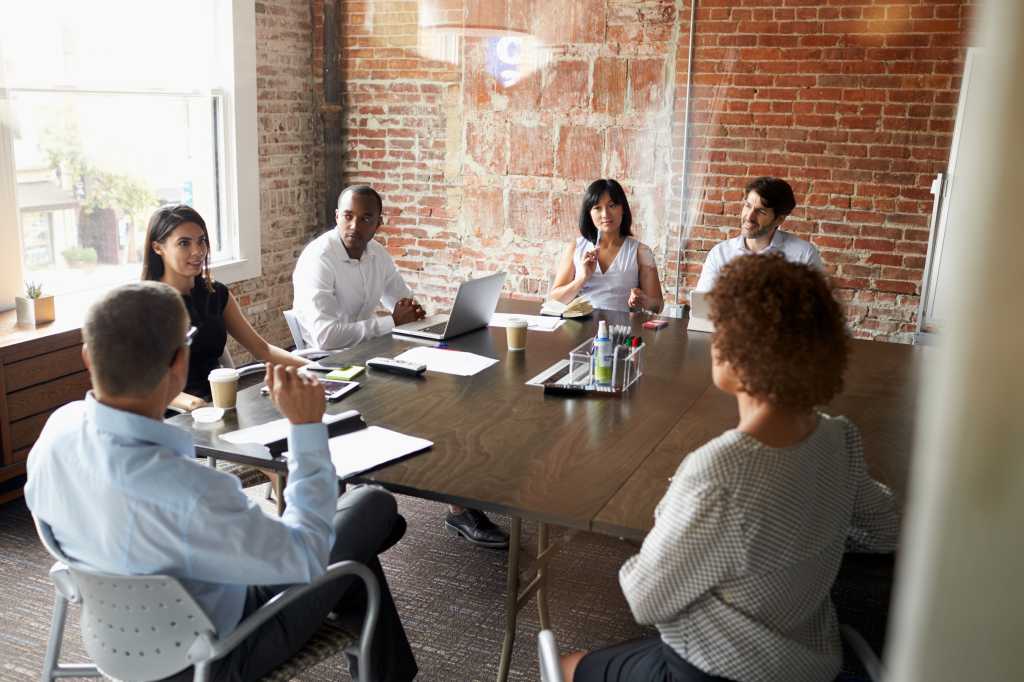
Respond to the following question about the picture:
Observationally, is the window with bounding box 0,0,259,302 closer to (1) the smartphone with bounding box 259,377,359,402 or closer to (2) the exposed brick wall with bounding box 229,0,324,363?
(2) the exposed brick wall with bounding box 229,0,324,363

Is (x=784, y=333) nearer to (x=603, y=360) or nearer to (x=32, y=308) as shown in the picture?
(x=603, y=360)

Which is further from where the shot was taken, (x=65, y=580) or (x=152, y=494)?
(x=65, y=580)

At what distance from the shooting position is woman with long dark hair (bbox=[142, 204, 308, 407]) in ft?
12.3

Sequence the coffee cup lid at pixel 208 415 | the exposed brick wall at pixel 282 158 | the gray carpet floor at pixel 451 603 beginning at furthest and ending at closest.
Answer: the exposed brick wall at pixel 282 158
the gray carpet floor at pixel 451 603
the coffee cup lid at pixel 208 415

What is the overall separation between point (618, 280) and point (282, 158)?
108 inches

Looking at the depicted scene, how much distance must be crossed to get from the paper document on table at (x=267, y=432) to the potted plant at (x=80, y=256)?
287 centimetres

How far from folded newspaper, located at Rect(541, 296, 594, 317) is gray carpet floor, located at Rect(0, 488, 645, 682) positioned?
3.39 feet

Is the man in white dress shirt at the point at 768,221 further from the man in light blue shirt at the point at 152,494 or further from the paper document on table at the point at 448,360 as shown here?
the man in light blue shirt at the point at 152,494

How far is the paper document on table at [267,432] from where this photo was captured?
266 centimetres

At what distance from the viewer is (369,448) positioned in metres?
2.61

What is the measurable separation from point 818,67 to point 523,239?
7.08ft

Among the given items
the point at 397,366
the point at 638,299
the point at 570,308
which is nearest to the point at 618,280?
the point at 638,299

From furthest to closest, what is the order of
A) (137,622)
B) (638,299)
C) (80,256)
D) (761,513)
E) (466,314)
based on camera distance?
(80,256) → (638,299) → (466,314) → (137,622) → (761,513)

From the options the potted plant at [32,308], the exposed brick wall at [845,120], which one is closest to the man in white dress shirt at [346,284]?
the potted plant at [32,308]
